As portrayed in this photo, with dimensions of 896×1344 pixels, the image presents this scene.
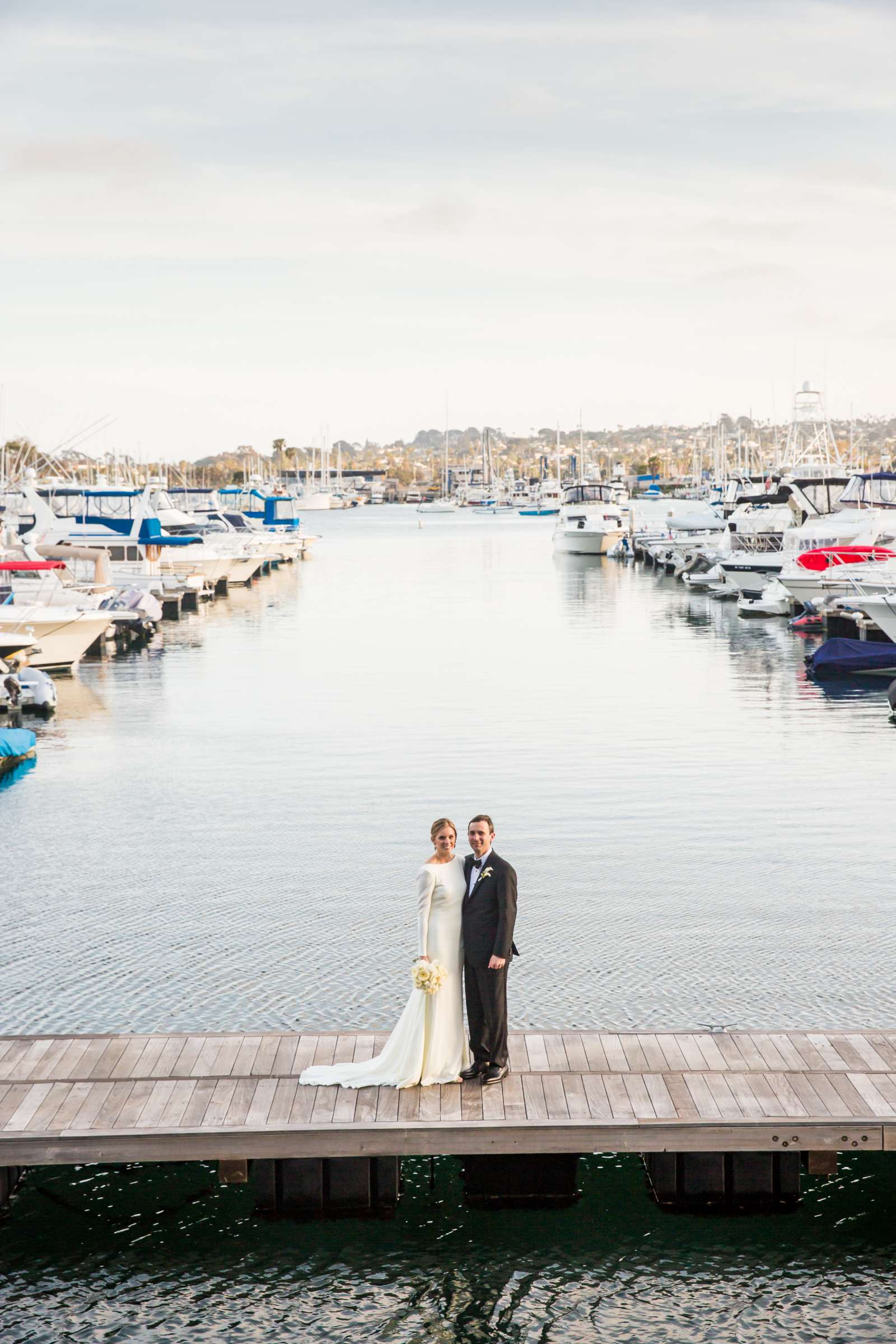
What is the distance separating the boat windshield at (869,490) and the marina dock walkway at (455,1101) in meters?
50.7

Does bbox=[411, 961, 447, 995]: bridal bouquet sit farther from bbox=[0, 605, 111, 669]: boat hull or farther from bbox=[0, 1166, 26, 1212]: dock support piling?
bbox=[0, 605, 111, 669]: boat hull

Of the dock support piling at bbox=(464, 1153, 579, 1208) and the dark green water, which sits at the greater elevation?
the dock support piling at bbox=(464, 1153, 579, 1208)

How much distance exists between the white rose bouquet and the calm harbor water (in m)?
1.98

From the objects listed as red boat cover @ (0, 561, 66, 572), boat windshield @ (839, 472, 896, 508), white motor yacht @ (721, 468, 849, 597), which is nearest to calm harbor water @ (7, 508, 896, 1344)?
red boat cover @ (0, 561, 66, 572)

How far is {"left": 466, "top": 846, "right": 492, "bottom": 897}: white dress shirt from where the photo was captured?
9484mm

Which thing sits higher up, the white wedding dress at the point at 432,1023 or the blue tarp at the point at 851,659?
the white wedding dress at the point at 432,1023

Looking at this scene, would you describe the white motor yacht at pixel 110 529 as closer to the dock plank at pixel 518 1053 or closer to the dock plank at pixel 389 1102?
the dock plank at pixel 518 1053

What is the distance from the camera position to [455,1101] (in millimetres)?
9594

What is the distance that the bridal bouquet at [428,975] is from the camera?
30.1 feet

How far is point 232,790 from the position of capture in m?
24.8

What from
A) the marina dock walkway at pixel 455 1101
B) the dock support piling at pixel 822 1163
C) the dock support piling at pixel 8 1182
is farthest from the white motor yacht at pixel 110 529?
the dock support piling at pixel 822 1163

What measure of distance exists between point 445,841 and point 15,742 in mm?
19438

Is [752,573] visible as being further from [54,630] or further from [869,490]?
[54,630]

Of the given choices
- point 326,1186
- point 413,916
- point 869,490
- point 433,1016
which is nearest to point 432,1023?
point 433,1016
